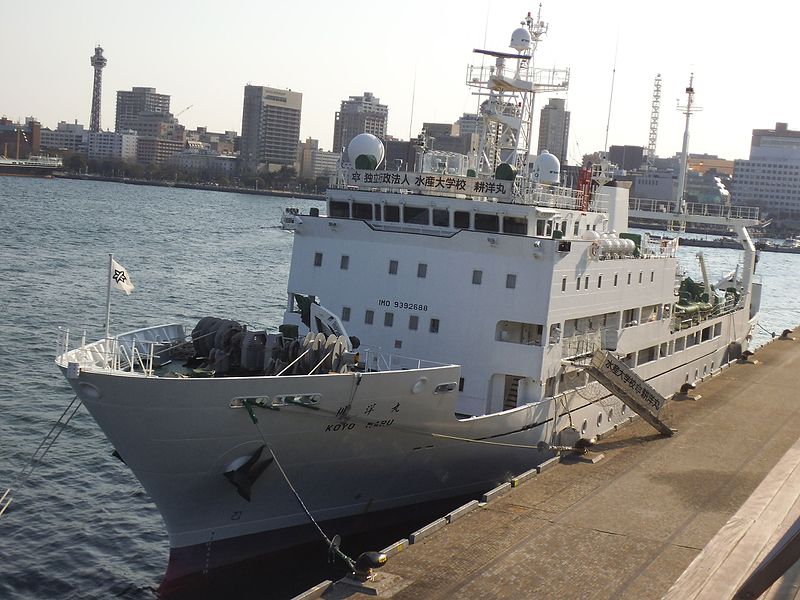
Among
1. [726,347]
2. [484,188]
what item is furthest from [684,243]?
[484,188]

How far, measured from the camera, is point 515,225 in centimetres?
2302

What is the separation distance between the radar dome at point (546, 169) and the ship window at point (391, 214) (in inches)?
179

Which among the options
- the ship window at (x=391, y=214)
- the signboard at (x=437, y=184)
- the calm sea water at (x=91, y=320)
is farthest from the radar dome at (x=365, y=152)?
the calm sea water at (x=91, y=320)

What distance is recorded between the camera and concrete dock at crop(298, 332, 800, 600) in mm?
15625

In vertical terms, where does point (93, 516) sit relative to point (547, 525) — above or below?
below

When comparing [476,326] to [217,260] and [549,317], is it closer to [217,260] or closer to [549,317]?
[549,317]

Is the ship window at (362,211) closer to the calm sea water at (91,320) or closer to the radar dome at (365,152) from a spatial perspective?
the radar dome at (365,152)

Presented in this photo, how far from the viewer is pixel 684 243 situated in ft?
563

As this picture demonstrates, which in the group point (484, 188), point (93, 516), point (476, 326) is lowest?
point (93, 516)

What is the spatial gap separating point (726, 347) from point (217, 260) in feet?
146

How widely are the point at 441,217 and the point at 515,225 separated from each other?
1.79m

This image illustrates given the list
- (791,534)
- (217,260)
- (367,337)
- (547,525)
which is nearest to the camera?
(791,534)

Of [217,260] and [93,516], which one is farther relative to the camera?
[217,260]

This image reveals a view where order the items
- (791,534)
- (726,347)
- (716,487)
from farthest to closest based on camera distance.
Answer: (726,347), (716,487), (791,534)
